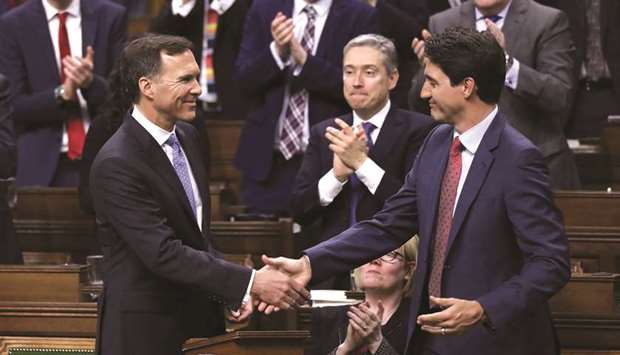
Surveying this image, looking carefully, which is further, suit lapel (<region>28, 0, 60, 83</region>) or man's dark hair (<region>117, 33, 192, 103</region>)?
suit lapel (<region>28, 0, 60, 83</region>)

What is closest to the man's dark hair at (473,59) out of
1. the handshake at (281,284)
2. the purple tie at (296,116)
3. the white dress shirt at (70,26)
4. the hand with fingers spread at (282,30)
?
the handshake at (281,284)

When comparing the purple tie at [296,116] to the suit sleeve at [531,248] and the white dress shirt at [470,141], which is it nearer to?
the white dress shirt at [470,141]

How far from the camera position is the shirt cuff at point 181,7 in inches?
229

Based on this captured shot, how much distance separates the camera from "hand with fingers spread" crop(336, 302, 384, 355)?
3.79 metres

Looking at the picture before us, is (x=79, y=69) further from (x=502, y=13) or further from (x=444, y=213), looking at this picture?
(x=444, y=213)

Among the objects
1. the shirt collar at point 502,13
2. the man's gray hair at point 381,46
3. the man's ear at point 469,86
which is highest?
the shirt collar at point 502,13

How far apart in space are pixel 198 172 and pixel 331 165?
829 mm

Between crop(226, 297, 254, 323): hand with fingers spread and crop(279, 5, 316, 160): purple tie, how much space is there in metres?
1.47

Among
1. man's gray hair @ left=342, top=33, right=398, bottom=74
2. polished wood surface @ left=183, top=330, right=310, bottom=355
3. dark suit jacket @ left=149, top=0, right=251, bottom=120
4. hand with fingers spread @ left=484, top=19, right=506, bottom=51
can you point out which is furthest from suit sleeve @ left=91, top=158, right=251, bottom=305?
dark suit jacket @ left=149, top=0, right=251, bottom=120

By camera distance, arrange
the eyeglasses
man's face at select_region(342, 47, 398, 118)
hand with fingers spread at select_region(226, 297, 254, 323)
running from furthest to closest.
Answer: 1. man's face at select_region(342, 47, 398, 118)
2. the eyeglasses
3. hand with fingers spread at select_region(226, 297, 254, 323)

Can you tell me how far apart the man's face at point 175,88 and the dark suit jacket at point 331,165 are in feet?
2.65

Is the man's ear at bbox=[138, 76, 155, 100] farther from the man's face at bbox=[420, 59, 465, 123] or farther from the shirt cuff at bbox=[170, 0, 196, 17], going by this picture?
the shirt cuff at bbox=[170, 0, 196, 17]

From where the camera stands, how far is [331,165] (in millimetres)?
4559

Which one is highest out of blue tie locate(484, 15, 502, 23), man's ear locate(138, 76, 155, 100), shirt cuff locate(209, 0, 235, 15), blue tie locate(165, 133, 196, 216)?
shirt cuff locate(209, 0, 235, 15)
